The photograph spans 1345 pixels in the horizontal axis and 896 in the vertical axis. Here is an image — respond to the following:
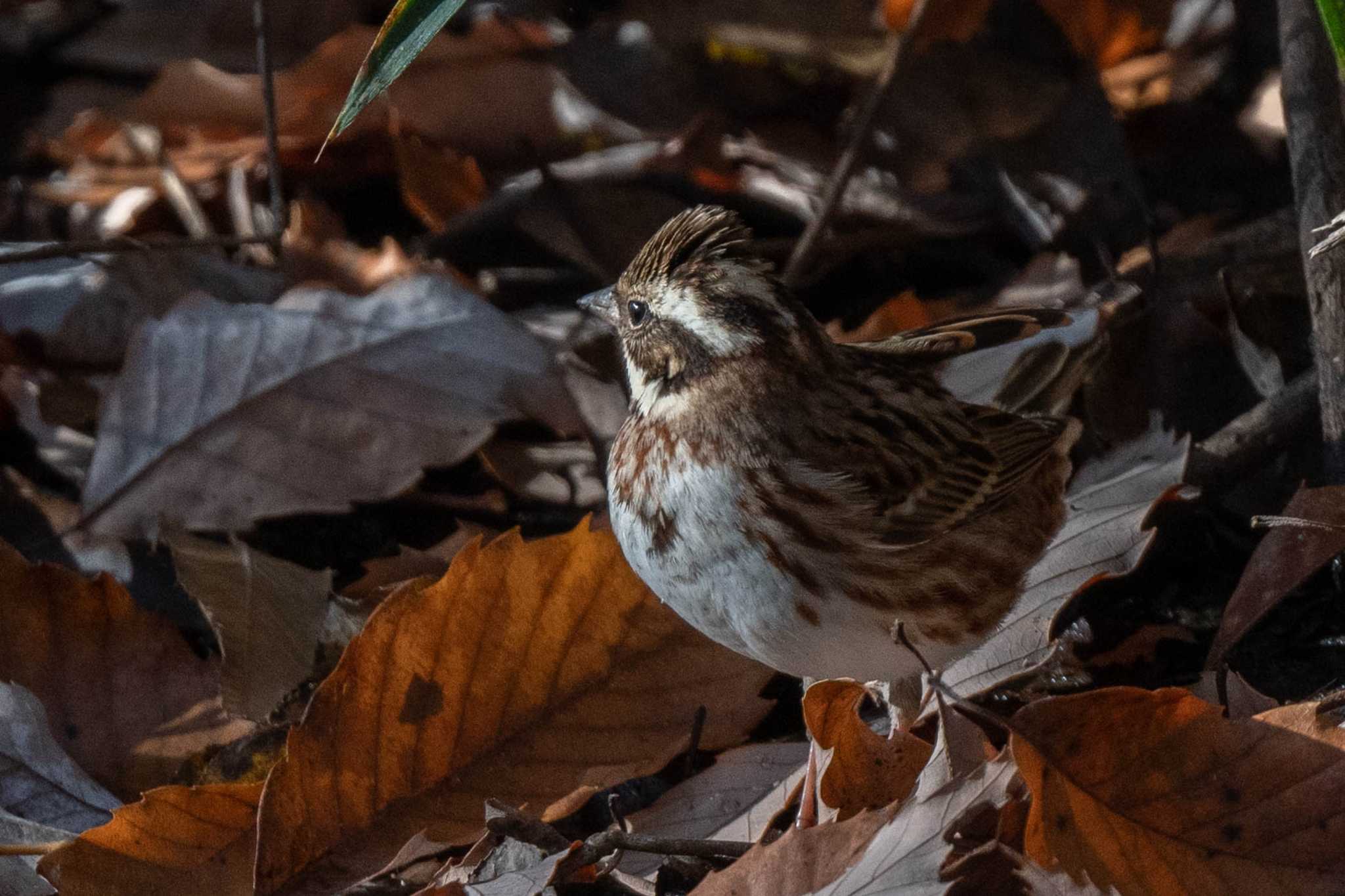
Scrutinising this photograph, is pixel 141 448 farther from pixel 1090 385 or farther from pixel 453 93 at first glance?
pixel 1090 385

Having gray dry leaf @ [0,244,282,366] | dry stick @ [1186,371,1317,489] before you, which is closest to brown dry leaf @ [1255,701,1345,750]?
dry stick @ [1186,371,1317,489]

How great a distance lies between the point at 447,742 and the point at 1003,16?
12.7 ft

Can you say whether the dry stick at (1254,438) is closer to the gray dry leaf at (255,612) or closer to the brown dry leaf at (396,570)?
the brown dry leaf at (396,570)

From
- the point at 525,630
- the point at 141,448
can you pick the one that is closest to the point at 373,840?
the point at 525,630

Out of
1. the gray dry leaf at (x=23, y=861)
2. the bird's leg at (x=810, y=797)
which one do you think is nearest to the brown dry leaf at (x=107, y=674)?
the gray dry leaf at (x=23, y=861)

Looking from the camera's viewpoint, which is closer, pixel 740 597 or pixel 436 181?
pixel 740 597

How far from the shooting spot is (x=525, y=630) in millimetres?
3598

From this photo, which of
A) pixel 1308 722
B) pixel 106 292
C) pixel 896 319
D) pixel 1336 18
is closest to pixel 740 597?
pixel 1308 722

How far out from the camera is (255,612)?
4.00 meters

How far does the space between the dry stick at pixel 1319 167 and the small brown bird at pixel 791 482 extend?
27.7 inches

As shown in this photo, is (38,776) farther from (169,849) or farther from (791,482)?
(791,482)

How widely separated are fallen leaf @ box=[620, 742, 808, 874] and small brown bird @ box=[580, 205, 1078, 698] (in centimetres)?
21

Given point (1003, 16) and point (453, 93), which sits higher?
point (1003, 16)

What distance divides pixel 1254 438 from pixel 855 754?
166 centimetres
